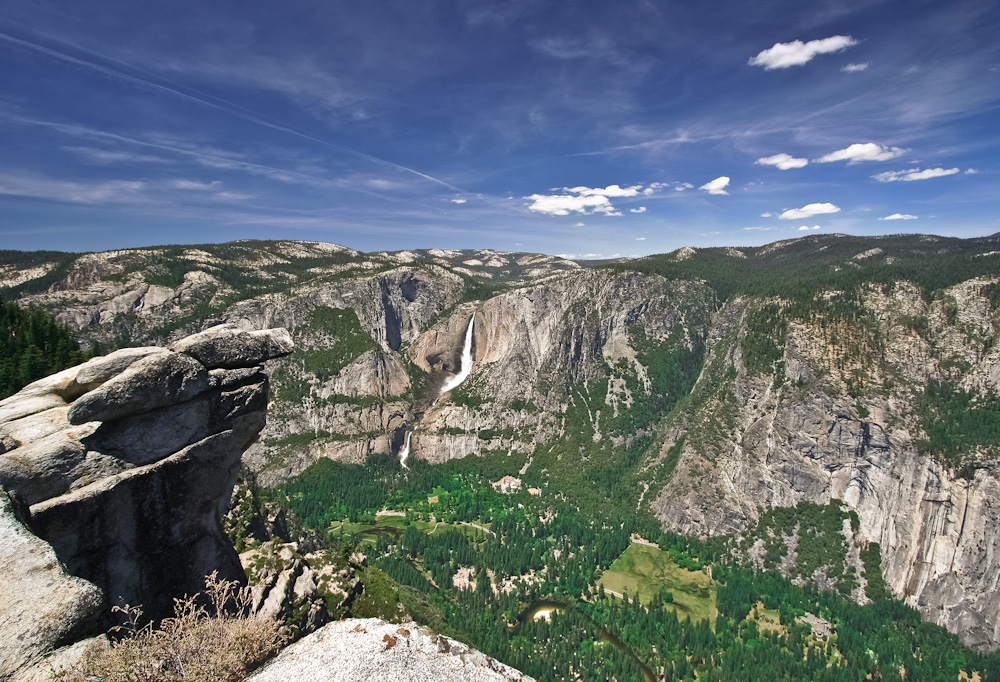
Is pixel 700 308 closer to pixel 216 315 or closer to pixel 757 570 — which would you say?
pixel 757 570

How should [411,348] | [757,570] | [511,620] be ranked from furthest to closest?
[411,348] → [757,570] → [511,620]

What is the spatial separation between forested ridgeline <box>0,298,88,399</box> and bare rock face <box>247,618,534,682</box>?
155 feet

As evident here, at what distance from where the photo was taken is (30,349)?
4822cm

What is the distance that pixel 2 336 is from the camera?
167 ft

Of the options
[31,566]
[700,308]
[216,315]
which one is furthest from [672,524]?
[216,315]

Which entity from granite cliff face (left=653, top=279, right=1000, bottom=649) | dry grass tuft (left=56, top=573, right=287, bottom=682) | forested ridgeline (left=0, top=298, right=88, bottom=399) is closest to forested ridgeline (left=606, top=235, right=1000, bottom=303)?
granite cliff face (left=653, top=279, right=1000, bottom=649)

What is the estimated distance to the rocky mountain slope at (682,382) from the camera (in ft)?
303

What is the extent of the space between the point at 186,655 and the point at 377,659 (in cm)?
550

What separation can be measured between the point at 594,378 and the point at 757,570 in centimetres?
7867

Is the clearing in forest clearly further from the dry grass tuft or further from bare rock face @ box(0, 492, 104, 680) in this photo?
bare rock face @ box(0, 492, 104, 680)

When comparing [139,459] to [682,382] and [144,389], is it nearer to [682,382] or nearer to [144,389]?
[144,389]

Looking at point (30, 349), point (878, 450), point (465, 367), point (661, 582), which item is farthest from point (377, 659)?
point (465, 367)

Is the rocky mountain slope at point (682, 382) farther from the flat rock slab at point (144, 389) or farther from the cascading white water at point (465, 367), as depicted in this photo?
the flat rock slab at point (144, 389)

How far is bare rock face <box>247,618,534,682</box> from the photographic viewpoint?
44.5ft
